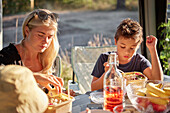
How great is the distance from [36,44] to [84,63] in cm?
111

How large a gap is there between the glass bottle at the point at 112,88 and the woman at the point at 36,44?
67 cm

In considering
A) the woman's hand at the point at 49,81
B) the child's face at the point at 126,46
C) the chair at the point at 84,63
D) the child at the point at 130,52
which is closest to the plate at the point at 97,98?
the woman's hand at the point at 49,81

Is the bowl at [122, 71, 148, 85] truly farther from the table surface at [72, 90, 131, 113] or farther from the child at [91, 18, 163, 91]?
the child at [91, 18, 163, 91]

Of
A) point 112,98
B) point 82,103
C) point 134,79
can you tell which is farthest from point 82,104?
point 134,79

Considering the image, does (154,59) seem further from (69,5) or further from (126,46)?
(69,5)

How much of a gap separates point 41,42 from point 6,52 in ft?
0.96

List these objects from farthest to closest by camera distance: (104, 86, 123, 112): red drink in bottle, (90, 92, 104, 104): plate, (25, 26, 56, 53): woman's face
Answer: (25, 26, 56, 53): woman's face
(90, 92, 104, 104): plate
(104, 86, 123, 112): red drink in bottle

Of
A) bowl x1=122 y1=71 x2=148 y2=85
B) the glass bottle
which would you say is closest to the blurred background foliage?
bowl x1=122 y1=71 x2=148 y2=85

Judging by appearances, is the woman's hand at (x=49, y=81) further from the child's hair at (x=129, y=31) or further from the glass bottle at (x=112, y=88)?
the child's hair at (x=129, y=31)

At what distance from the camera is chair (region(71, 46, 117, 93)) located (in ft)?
8.81

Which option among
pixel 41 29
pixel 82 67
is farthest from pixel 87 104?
pixel 82 67

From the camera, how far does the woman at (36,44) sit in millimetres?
1696

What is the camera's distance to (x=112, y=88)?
1072 millimetres

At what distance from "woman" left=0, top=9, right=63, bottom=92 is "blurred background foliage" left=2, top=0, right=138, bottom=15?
291 cm
